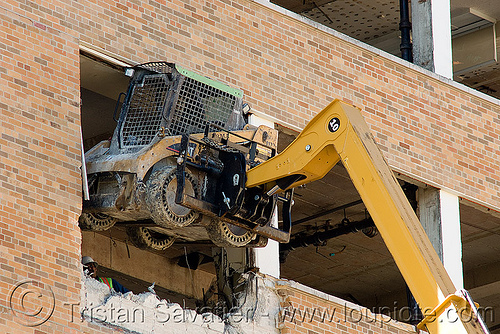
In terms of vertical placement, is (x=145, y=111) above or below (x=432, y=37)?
below

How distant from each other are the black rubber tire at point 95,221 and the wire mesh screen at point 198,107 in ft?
4.48

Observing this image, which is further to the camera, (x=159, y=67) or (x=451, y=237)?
(x=451, y=237)

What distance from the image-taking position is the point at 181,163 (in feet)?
47.9

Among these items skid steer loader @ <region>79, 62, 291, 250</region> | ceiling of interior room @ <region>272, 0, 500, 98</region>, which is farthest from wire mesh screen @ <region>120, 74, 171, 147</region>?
ceiling of interior room @ <region>272, 0, 500, 98</region>

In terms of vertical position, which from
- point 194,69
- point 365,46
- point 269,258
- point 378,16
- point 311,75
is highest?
point 378,16

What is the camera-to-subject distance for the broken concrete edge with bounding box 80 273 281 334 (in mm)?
14500

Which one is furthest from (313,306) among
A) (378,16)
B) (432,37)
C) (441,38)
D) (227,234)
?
(378,16)

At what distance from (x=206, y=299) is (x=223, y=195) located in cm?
356

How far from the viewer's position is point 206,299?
17953 millimetres

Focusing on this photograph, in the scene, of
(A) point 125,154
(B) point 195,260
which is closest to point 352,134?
(A) point 125,154

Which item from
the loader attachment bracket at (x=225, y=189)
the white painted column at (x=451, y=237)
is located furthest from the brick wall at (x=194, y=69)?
the loader attachment bracket at (x=225, y=189)

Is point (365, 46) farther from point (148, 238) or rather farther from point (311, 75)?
point (148, 238)

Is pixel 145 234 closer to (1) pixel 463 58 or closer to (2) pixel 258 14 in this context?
(2) pixel 258 14

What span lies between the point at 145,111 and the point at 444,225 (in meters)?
5.92
